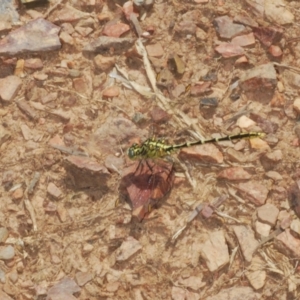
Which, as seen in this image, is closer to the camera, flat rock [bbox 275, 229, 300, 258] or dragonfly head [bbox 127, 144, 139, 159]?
flat rock [bbox 275, 229, 300, 258]

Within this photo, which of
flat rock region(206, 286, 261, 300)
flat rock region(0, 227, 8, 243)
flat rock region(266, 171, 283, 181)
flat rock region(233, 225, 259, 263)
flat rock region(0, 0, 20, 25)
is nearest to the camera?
flat rock region(206, 286, 261, 300)

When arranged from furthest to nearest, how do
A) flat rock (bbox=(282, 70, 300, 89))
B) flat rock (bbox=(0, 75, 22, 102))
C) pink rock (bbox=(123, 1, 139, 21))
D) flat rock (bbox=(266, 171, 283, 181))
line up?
pink rock (bbox=(123, 1, 139, 21)), flat rock (bbox=(0, 75, 22, 102)), flat rock (bbox=(282, 70, 300, 89)), flat rock (bbox=(266, 171, 283, 181))

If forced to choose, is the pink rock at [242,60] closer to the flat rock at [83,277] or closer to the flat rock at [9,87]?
the flat rock at [9,87]

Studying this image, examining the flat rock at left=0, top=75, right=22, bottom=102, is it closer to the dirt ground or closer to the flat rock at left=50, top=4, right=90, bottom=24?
the dirt ground

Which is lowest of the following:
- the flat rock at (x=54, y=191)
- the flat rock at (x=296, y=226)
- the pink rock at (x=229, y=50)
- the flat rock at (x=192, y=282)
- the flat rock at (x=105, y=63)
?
the flat rock at (x=192, y=282)

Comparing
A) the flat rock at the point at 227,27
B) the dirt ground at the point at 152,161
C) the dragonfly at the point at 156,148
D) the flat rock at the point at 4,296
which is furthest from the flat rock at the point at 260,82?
the flat rock at the point at 4,296

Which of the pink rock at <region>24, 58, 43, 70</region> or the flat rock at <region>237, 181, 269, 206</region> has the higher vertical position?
the pink rock at <region>24, 58, 43, 70</region>

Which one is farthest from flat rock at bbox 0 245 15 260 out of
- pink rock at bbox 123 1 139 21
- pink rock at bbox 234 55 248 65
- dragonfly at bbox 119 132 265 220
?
pink rock at bbox 234 55 248 65

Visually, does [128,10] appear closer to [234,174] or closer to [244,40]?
[244,40]
